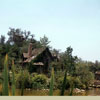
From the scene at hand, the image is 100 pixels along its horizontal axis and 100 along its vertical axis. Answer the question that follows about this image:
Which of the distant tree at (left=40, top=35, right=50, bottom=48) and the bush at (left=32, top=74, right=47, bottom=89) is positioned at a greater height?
the distant tree at (left=40, top=35, right=50, bottom=48)

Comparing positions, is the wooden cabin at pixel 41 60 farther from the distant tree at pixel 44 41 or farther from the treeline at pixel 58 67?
the distant tree at pixel 44 41

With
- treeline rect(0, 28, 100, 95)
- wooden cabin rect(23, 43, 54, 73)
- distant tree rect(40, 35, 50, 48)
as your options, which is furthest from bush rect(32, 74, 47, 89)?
distant tree rect(40, 35, 50, 48)

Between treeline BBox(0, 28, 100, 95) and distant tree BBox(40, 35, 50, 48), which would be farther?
distant tree BBox(40, 35, 50, 48)

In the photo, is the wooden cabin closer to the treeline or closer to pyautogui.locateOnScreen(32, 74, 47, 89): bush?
the treeline

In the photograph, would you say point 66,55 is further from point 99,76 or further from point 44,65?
point 99,76

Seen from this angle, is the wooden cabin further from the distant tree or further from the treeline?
the distant tree

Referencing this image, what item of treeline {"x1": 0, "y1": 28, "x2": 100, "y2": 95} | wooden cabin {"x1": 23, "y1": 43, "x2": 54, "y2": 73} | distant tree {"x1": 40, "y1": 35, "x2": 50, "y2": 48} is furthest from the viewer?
distant tree {"x1": 40, "y1": 35, "x2": 50, "y2": 48}

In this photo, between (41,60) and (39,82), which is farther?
(41,60)

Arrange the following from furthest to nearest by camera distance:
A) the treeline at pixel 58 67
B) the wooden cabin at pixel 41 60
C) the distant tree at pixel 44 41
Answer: the distant tree at pixel 44 41, the wooden cabin at pixel 41 60, the treeline at pixel 58 67

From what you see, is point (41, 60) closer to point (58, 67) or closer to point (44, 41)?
point (58, 67)

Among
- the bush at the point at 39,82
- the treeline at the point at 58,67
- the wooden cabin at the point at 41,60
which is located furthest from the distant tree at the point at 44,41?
the bush at the point at 39,82

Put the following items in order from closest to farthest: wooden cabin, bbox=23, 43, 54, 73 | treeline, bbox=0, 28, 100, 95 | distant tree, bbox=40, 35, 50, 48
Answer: treeline, bbox=0, 28, 100, 95, wooden cabin, bbox=23, 43, 54, 73, distant tree, bbox=40, 35, 50, 48

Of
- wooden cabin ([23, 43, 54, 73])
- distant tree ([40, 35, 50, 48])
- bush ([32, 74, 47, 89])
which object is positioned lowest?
bush ([32, 74, 47, 89])

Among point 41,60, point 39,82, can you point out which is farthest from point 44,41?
point 39,82
